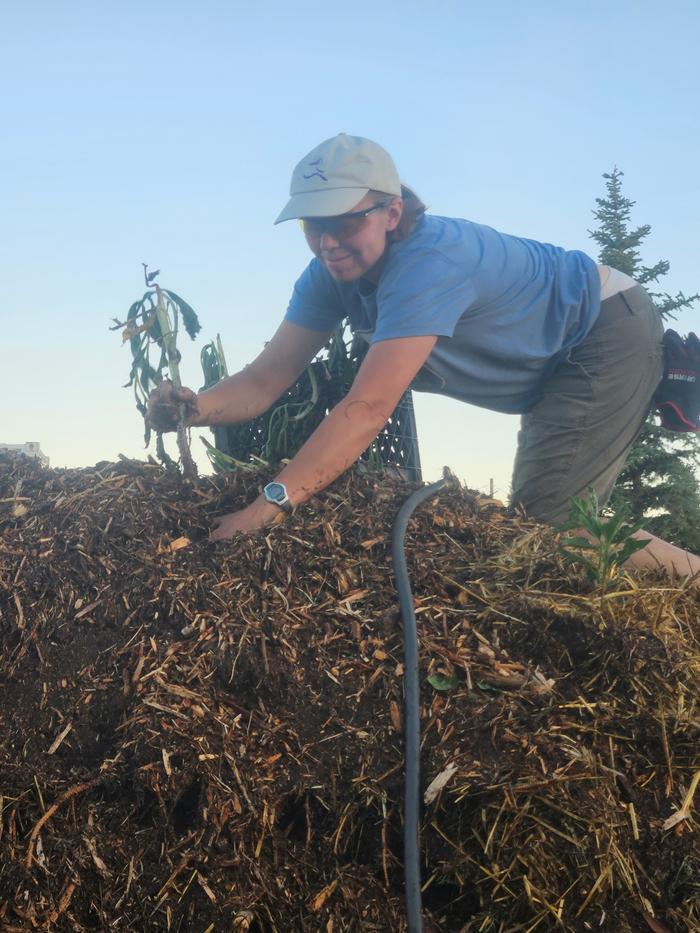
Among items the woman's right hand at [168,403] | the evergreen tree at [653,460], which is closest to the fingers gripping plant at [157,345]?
the woman's right hand at [168,403]

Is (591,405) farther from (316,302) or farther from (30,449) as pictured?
(30,449)

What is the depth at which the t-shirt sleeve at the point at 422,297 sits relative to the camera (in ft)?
11.9

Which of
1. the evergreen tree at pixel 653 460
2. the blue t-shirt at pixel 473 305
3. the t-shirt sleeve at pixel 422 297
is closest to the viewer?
the t-shirt sleeve at pixel 422 297

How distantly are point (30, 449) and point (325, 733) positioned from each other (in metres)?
3.28

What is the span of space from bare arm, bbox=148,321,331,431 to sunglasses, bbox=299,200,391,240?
77 centimetres

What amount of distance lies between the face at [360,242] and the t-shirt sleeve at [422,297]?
0.13 meters

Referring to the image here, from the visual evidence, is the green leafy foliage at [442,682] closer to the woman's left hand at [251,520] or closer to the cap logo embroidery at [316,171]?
the woman's left hand at [251,520]

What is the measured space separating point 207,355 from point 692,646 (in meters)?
2.65

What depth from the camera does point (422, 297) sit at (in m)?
3.68

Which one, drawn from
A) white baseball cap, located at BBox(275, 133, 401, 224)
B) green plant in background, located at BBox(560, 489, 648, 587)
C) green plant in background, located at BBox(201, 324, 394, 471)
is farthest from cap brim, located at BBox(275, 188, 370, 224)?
green plant in background, located at BBox(560, 489, 648, 587)

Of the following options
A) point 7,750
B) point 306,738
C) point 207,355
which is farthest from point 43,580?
point 207,355

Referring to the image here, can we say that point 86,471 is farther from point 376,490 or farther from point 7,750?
point 7,750

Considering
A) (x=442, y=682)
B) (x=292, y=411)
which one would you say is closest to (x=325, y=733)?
(x=442, y=682)

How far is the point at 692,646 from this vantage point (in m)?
3.40
